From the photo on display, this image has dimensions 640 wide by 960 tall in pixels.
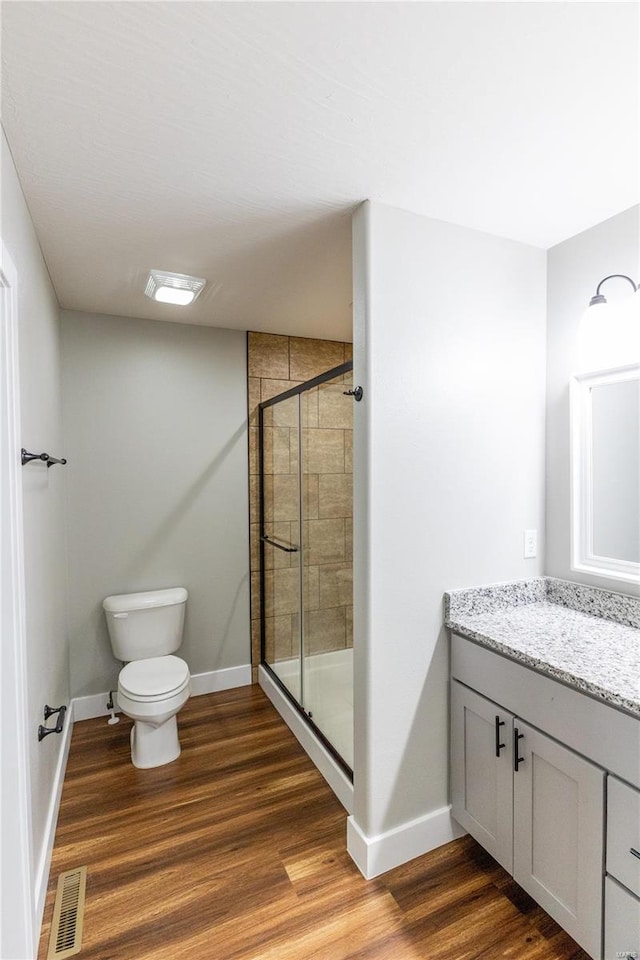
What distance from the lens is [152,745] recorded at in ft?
7.66

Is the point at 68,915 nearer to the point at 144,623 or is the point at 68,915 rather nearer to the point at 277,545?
the point at 144,623

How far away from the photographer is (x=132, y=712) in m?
2.26

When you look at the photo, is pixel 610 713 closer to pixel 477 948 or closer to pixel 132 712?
pixel 477 948

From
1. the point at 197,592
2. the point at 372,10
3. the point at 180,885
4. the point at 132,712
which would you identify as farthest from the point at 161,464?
the point at 372,10

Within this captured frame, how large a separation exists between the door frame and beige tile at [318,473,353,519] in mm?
1217

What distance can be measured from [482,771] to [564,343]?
1.70 meters

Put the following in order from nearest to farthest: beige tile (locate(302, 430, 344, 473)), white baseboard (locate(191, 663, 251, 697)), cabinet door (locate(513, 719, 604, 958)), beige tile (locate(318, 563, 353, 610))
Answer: cabinet door (locate(513, 719, 604, 958)) < beige tile (locate(318, 563, 353, 610)) < beige tile (locate(302, 430, 344, 473)) < white baseboard (locate(191, 663, 251, 697))

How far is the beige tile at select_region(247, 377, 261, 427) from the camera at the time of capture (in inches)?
124

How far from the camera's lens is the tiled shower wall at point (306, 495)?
7.22 feet

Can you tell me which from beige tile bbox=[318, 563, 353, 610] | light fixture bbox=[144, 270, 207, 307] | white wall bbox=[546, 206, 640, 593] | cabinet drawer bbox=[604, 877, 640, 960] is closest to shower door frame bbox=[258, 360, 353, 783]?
beige tile bbox=[318, 563, 353, 610]

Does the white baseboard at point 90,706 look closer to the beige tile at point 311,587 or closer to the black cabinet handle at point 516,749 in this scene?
the beige tile at point 311,587

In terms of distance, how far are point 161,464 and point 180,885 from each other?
2.07 meters

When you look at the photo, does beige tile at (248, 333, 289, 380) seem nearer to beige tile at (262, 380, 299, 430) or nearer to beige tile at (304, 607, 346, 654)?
beige tile at (262, 380, 299, 430)

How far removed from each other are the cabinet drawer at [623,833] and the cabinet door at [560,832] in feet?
0.08
